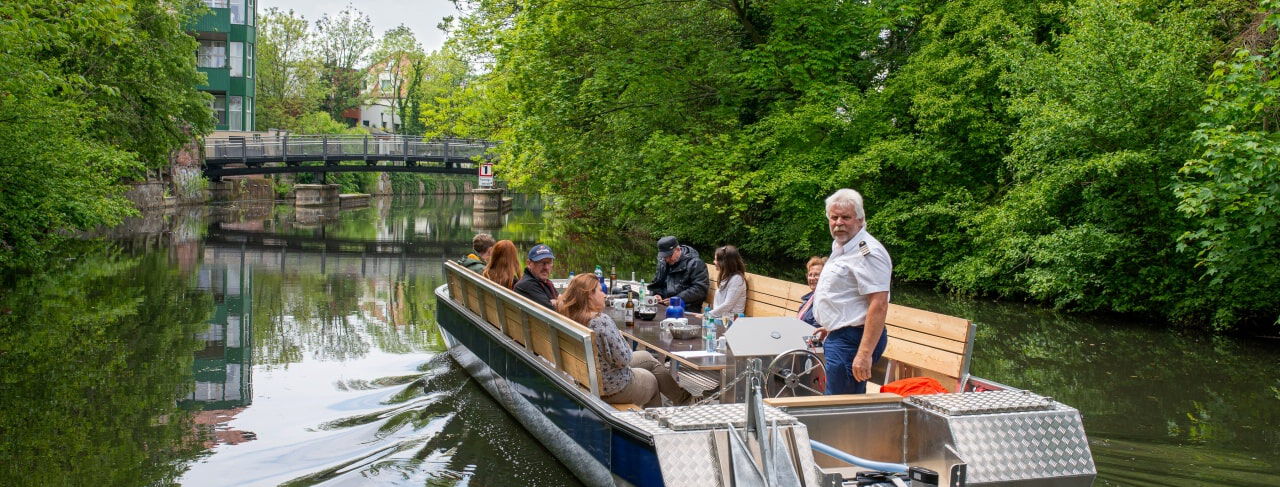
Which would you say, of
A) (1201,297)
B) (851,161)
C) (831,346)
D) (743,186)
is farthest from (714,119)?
(831,346)

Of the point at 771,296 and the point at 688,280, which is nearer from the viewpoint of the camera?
the point at 771,296

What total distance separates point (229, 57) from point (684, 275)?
53.7m

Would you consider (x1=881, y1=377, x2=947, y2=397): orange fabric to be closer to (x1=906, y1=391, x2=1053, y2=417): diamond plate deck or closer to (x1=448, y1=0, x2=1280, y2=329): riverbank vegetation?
(x1=906, y1=391, x2=1053, y2=417): diamond plate deck

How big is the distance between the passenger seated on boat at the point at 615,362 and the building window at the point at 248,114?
57.1 metres

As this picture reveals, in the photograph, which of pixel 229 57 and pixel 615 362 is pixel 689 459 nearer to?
pixel 615 362

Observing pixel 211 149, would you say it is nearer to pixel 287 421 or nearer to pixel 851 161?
pixel 851 161

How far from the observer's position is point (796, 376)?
6105mm

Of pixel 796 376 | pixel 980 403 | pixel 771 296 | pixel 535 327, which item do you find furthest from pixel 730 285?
pixel 980 403

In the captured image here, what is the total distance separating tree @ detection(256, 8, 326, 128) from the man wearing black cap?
60611 millimetres

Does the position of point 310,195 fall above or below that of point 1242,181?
below

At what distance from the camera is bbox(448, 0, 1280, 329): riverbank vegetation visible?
13062 millimetres

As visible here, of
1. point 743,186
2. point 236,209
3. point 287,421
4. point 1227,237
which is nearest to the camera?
point 287,421

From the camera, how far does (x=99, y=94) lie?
27406 mm

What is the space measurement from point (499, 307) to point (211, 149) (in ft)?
150
